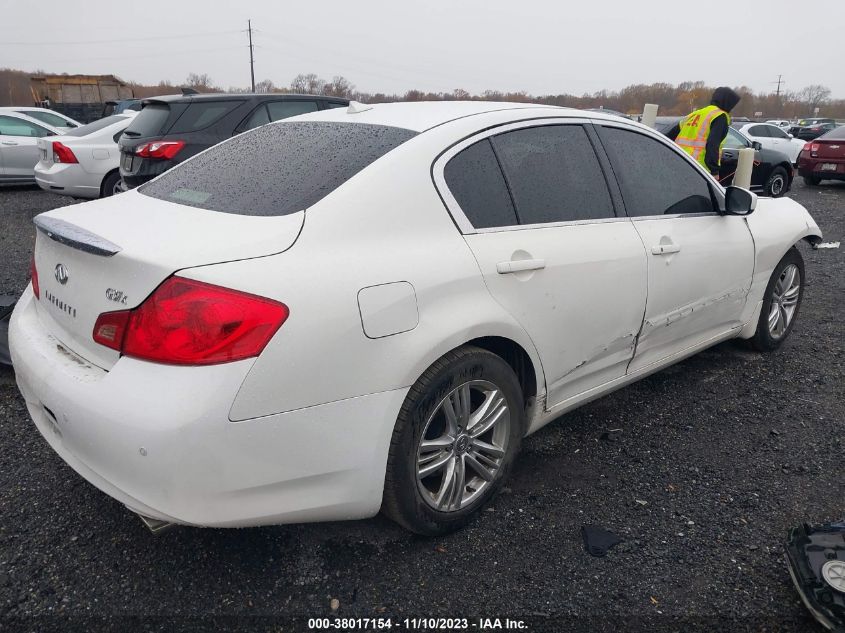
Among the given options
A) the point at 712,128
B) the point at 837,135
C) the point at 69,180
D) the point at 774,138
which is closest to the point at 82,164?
the point at 69,180

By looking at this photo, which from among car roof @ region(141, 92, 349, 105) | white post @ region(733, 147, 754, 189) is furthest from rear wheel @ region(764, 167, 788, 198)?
car roof @ region(141, 92, 349, 105)

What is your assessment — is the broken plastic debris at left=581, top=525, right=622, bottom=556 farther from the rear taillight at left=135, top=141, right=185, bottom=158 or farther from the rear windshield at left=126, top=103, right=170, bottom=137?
A: the rear windshield at left=126, top=103, right=170, bottom=137

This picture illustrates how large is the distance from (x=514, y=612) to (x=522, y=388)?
0.90m

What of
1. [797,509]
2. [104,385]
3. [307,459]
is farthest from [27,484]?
[797,509]

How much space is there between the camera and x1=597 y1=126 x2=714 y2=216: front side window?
122 inches

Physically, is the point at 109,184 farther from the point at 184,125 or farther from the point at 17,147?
the point at 17,147

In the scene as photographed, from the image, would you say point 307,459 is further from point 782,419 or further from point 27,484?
point 782,419

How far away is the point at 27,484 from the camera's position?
2.76 m

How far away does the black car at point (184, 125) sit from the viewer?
7.02m

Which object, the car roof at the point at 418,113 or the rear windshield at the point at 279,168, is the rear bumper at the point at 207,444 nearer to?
the rear windshield at the point at 279,168

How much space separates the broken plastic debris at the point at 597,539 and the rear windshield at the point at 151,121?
652 centimetres

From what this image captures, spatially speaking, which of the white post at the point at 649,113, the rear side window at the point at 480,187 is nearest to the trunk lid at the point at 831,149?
the white post at the point at 649,113

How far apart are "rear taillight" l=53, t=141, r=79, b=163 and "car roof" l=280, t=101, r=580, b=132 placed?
7447 mm

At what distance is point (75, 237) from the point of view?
2.11 meters
